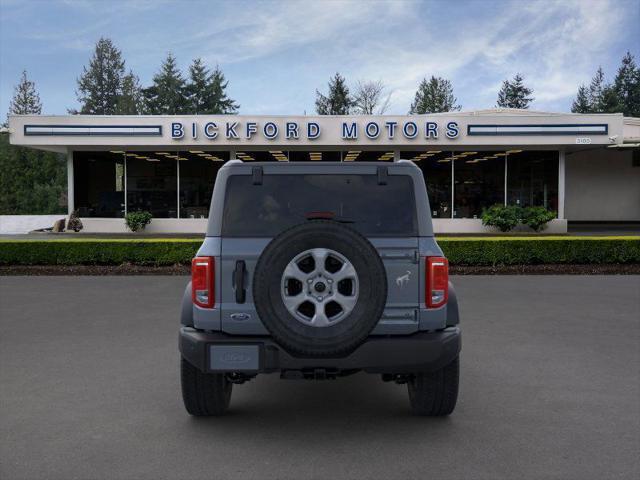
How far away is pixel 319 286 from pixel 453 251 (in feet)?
40.4

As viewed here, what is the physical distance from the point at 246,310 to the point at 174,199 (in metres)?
25.1

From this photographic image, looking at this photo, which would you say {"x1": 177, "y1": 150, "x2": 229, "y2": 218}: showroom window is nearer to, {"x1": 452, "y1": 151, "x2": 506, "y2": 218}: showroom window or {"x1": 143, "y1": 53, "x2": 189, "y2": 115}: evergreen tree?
{"x1": 452, "y1": 151, "x2": 506, "y2": 218}: showroom window

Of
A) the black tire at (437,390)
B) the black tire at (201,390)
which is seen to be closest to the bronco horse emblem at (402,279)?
the black tire at (437,390)

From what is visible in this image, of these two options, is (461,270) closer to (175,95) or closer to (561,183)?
(561,183)

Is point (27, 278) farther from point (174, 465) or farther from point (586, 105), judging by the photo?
point (586, 105)

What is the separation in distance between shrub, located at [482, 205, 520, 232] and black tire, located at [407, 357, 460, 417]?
23.0m

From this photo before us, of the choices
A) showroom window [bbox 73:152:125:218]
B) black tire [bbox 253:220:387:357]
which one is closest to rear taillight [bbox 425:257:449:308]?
black tire [bbox 253:220:387:357]

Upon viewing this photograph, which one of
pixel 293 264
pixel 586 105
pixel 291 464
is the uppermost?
pixel 586 105

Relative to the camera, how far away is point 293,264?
4.10m

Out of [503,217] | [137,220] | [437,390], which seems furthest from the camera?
[137,220]

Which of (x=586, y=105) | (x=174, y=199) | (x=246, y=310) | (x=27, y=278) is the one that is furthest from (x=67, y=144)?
(x=586, y=105)

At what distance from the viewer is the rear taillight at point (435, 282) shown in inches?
173

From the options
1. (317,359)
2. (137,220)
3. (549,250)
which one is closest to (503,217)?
(549,250)

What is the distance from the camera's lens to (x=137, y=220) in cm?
2734
